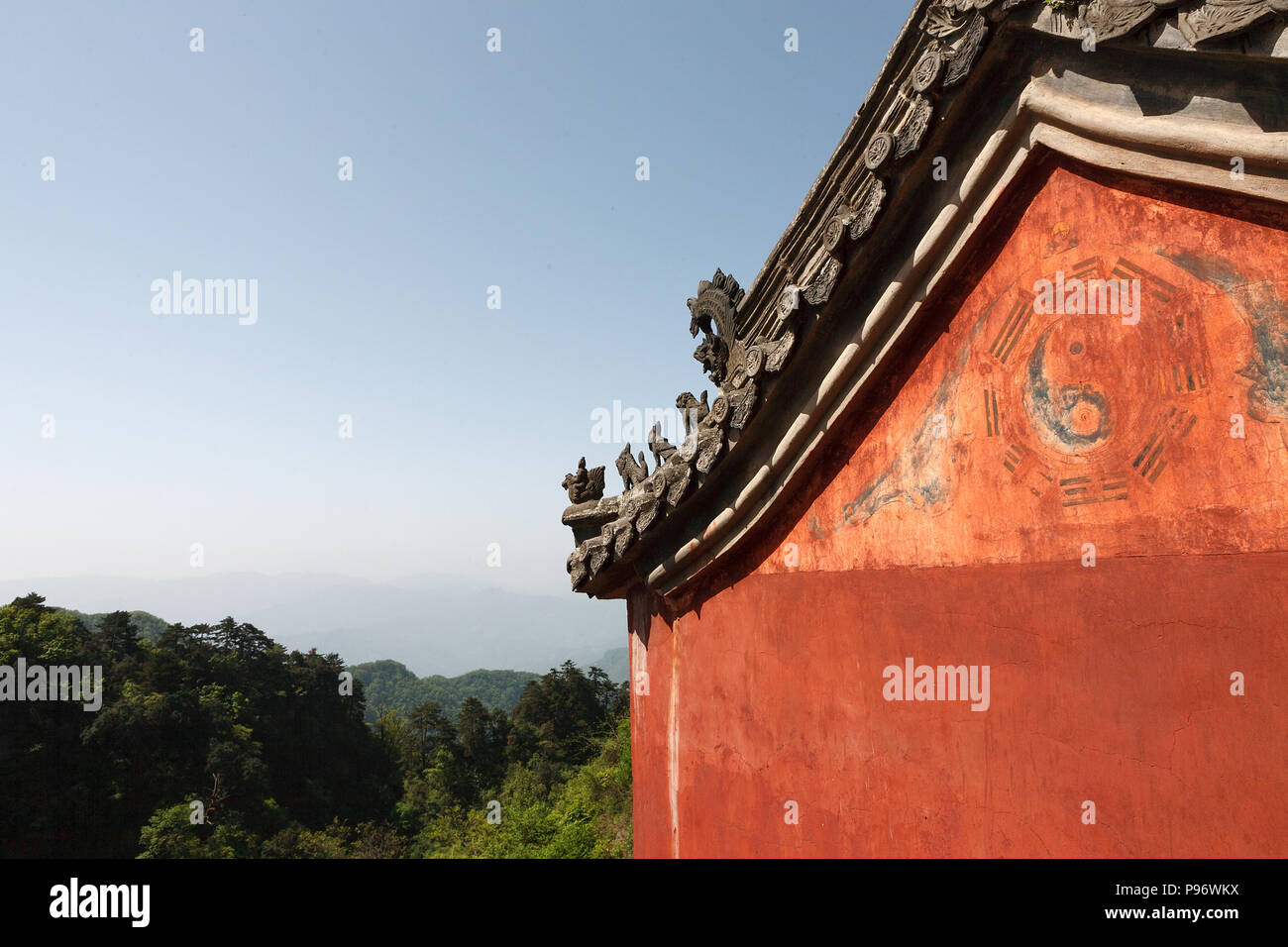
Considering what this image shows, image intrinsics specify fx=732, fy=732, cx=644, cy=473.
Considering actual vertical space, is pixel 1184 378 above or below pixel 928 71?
below

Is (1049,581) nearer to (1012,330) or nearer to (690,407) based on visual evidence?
(1012,330)

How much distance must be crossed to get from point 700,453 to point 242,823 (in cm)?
4459

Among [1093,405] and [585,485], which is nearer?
[1093,405]

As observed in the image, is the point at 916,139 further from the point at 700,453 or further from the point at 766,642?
the point at 766,642

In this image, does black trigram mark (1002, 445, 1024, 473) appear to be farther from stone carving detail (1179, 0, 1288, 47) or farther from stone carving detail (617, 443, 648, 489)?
stone carving detail (617, 443, 648, 489)

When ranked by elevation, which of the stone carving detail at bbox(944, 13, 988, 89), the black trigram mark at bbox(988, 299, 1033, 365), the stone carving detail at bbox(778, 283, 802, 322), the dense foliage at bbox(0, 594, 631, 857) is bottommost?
the dense foliage at bbox(0, 594, 631, 857)

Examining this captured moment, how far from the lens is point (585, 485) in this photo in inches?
197

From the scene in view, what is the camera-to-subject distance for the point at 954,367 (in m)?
3.29

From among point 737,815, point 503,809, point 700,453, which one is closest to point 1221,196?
point 700,453

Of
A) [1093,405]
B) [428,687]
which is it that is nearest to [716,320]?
[1093,405]

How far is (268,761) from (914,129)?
49965 mm

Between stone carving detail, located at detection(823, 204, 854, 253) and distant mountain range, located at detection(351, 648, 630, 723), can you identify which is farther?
distant mountain range, located at detection(351, 648, 630, 723)

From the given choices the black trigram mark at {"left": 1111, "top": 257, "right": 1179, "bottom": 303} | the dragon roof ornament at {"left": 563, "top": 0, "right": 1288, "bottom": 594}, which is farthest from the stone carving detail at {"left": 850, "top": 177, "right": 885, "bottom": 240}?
the black trigram mark at {"left": 1111, "top": 257, "right": 1179, "bottom": 303}

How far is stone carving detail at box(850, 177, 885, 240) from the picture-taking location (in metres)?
3.27
